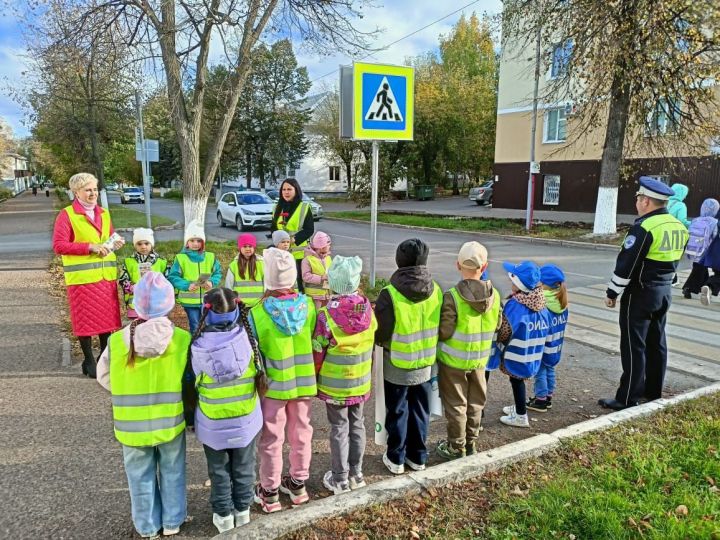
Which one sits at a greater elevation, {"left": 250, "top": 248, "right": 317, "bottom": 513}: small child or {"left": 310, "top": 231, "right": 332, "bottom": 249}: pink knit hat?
{"left": 310, "top": 231, "right": 332, "bottom": 249}: pink knit hat

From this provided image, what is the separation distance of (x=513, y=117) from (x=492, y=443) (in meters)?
27.2

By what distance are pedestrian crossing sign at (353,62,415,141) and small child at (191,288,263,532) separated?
4426 mm

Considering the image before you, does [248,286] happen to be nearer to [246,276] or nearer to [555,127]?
[246,276]

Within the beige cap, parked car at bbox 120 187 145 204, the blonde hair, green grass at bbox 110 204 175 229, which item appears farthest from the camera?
parked car at bbox 120 187 145 204

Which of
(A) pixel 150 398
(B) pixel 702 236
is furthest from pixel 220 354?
(B) pixel 702 236

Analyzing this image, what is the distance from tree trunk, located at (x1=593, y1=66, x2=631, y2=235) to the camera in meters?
15.2

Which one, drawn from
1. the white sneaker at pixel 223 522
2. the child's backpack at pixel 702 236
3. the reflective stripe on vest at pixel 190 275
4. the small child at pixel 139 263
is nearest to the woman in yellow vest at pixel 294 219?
the reflective stripe on vest at pixel 190 275

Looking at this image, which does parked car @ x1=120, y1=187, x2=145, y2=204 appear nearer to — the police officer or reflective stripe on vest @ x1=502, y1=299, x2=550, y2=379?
reflective stripe on vest @ x1=502, y1=299, x2=550, y2=379

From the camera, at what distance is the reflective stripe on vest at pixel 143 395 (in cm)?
262

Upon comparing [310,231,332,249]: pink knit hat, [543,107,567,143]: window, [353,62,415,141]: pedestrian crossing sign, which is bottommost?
[310,231,332,249]: pink knit hat

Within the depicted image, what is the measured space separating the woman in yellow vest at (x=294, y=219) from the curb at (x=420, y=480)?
334 cm

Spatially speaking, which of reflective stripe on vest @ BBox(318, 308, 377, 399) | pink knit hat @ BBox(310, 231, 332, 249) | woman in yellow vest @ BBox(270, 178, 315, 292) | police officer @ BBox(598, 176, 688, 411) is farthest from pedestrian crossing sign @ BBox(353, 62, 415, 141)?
reflective stripe on vest @ BBox(318, 308, 377, 399)

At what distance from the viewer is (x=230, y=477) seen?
9.38ft

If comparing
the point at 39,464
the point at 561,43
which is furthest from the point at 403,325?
the point at 561,43
